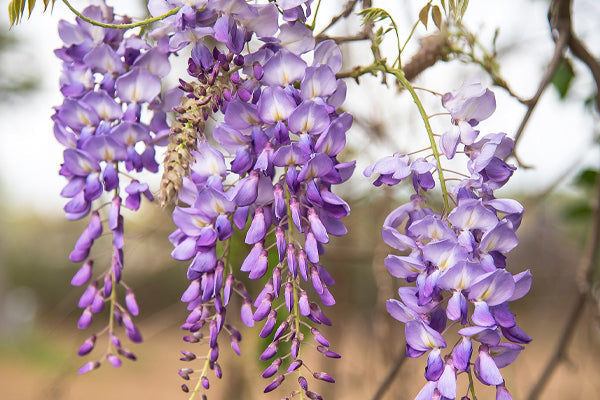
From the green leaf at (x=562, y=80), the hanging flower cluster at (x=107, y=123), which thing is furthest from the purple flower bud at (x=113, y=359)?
the green leaf at (x=562, y=80)

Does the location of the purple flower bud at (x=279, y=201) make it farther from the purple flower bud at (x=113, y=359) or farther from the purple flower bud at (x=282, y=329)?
the purple flower bud at (x=113, y=359)

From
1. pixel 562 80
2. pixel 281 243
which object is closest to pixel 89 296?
pixel 281 243

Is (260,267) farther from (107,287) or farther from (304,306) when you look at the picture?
(107,287)

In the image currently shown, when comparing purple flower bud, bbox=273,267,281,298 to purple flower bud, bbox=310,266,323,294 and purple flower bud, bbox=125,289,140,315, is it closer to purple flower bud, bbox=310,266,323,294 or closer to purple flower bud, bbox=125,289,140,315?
purple flower bud, bbox=310,266,323,294

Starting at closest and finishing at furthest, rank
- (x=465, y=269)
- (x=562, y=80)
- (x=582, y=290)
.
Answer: (x=465, y=269)
(x=582, y=290)
(x=562, y=80)

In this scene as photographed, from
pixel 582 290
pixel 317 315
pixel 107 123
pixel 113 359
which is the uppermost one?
pixel 107 123

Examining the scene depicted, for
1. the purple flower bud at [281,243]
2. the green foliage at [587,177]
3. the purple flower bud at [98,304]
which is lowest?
the green foliage at [587,177]

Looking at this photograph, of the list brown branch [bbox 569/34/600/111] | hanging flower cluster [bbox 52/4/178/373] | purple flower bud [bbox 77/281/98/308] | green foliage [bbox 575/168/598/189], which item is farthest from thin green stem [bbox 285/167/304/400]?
green foliage [bbox 575/168/598/189]
